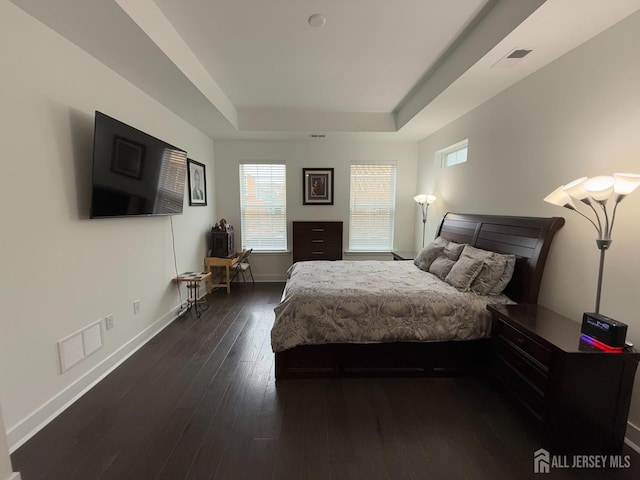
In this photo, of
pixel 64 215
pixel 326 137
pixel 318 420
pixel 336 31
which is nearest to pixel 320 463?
pixel 318 420

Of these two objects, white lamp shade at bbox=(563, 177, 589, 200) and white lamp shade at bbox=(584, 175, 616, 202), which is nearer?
white lamp shade at bbox=(584, 175, 616, 202)

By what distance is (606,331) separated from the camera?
1446 millimetres

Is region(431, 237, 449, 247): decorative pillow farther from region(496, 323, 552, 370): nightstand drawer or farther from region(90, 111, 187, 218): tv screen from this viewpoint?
region(90, 111, 187, 218): tv screen

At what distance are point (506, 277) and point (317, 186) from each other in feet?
11.0

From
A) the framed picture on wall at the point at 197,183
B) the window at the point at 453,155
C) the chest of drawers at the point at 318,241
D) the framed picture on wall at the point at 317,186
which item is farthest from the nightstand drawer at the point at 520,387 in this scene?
the framed picture on wall at the point at 197,183

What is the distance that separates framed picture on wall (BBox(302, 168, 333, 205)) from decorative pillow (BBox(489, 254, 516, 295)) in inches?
123

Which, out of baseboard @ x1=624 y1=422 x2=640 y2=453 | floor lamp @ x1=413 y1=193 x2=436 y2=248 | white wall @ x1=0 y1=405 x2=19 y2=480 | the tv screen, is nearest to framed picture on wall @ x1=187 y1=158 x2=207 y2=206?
the tv screen

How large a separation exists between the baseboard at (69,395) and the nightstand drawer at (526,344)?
2834mm

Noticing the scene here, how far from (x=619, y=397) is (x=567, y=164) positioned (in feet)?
5.11

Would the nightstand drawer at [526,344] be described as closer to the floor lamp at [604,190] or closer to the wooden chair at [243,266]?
the floor lamp at [604,190]

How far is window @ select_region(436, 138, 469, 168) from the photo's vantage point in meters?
3.51

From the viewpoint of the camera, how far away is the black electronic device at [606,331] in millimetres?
1420

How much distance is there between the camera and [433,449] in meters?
1.59

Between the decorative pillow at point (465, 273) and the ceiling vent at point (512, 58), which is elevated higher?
the ceiling vent at point (512, 58)
